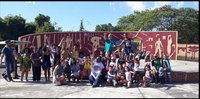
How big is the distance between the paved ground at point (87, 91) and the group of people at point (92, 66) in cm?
42

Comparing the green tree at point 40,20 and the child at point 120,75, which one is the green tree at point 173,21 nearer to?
the green tree at point 40,20

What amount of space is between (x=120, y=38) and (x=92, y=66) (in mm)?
18352

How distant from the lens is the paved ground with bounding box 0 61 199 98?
10.3 meters

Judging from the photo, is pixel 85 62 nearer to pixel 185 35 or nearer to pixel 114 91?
pixel 114 91

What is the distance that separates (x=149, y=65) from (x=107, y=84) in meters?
1.75

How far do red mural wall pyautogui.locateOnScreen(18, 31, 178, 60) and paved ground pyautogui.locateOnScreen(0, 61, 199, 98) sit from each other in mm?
16595

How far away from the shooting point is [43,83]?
1293 cm

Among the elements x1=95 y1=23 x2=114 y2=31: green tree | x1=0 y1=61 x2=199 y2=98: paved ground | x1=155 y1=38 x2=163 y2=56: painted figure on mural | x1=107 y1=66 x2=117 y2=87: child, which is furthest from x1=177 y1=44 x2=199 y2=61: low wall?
x1=95 y1=23 x2=114 y2=31: green tree

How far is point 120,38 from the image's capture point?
30.5 metres

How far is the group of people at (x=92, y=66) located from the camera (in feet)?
40.0

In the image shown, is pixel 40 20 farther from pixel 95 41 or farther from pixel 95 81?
pixel 95 81

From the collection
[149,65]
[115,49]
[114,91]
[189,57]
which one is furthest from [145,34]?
[114,91]

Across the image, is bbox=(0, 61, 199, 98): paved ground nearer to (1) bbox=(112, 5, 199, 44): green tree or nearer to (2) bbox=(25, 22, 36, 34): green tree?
(2) bbox=(25, 22, 36, 34): green tree

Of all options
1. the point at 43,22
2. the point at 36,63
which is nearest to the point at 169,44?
the point at 36,63
